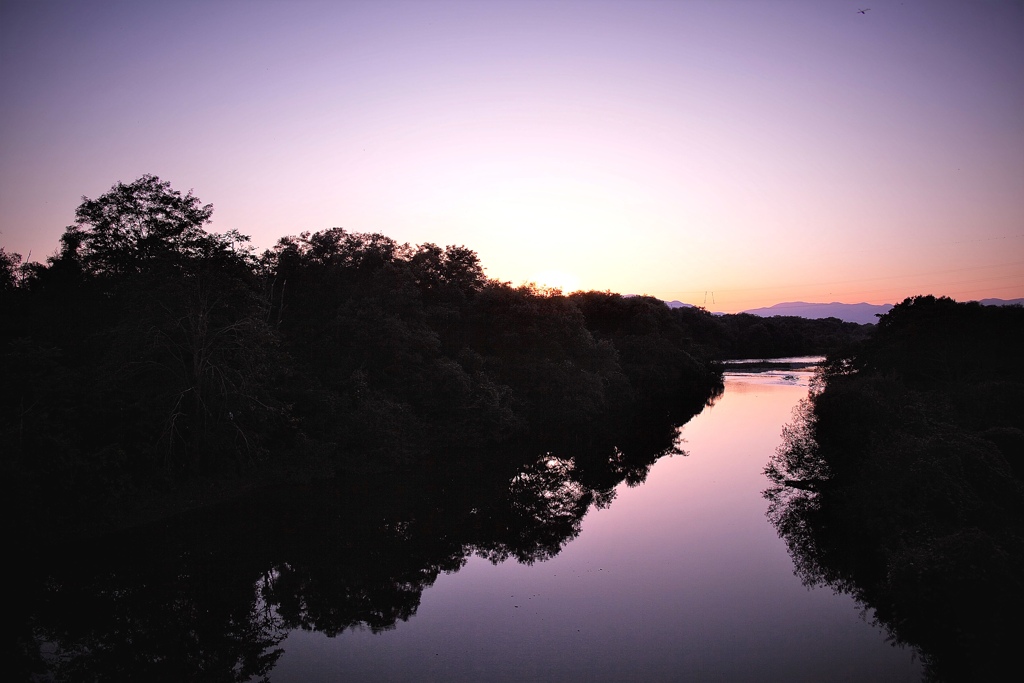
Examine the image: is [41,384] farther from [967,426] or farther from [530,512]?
[967,426]

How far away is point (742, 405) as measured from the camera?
54.4 m

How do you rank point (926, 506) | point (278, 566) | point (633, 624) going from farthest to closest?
1. point (278, 566)
2. point (926, 506)
3. point (633, 624)

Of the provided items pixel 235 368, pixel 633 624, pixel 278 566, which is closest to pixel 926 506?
pixel 633 624

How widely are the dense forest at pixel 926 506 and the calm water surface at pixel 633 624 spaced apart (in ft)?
3.94

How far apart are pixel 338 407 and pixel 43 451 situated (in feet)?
41.2

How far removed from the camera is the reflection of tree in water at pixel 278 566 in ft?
44.6

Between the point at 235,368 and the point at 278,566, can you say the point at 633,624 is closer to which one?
the point at 278,566

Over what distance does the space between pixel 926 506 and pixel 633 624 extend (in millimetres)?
10402

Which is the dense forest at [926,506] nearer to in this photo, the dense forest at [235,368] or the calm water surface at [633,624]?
the calm water surface at [633,624]

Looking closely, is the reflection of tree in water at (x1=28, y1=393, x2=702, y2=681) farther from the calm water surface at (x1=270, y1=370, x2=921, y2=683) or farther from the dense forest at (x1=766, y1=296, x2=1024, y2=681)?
the dense forest at (x1=766, y1=296, x2=1024, y2=681)

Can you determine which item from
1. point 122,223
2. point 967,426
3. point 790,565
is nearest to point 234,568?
point 122,223

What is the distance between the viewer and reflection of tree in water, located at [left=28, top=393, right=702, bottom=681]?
44.6 feet

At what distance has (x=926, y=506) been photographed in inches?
677

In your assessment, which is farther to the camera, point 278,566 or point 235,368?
point 235,368
